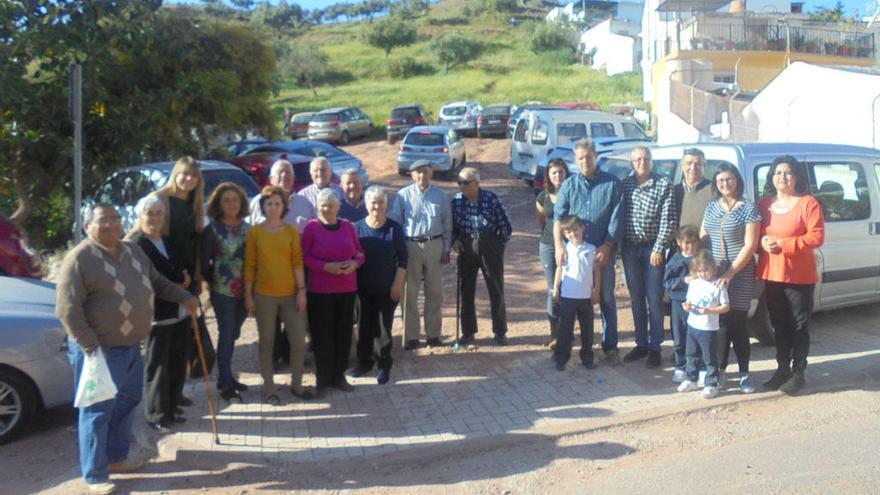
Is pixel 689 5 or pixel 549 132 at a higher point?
pixel 689 5

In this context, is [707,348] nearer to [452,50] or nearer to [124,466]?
[124,466]

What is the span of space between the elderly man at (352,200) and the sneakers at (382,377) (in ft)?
4.37

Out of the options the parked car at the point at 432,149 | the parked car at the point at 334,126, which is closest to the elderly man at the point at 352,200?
the parked car at the point at 432,149

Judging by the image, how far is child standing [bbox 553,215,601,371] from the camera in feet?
22.0

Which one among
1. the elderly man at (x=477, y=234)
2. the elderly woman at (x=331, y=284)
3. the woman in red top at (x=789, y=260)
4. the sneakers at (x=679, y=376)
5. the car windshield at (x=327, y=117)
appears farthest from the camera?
the car windshield at (x=327, y=117)

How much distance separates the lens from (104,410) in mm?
4859

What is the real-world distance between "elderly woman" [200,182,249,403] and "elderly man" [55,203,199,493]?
2.99 feet

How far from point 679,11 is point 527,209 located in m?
19.5

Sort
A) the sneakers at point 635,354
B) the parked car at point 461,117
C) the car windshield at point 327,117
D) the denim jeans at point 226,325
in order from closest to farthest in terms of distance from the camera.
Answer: the denim jeans at point 226,325
the sneakers at point 635,354
the car windshield at point 327,117
the parked car at point 461,117

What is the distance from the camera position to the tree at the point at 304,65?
6012cm

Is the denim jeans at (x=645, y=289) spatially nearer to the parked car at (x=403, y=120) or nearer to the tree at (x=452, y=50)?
the parked car at (x=403, y=120)

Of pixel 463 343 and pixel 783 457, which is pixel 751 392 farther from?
pixel 463 343

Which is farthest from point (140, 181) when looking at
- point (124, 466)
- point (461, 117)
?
point (461, 117)

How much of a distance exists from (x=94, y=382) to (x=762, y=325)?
5.60 metres
